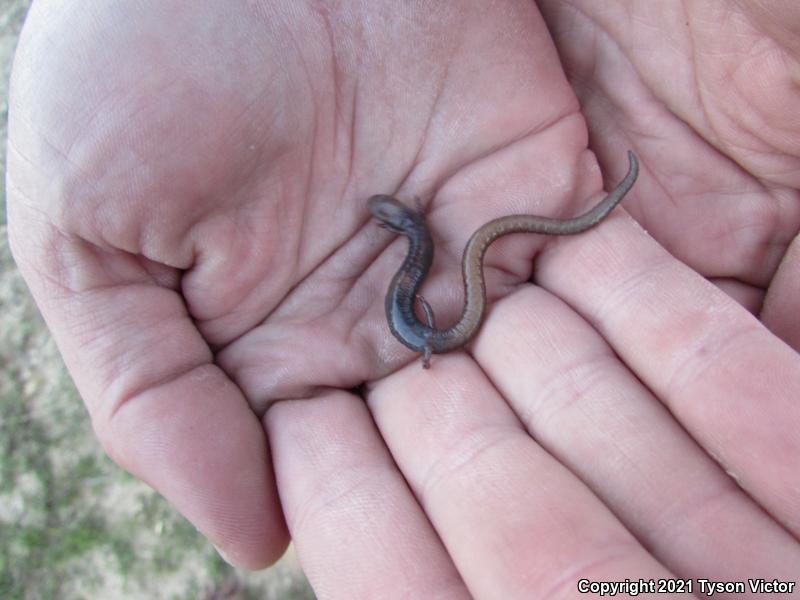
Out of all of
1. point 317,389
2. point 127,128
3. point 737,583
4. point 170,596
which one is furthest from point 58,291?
point 737,583

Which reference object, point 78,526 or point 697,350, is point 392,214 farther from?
point 78,526

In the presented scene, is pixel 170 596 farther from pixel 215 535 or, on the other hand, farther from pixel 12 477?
pixel 215 535

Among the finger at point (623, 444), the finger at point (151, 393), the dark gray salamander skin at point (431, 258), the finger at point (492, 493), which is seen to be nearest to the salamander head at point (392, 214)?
the dark gray salamander skin at point (431, 258)

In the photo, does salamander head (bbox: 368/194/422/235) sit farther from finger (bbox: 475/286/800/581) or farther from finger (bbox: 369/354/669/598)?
finger (bbox: 369/354/669/598)

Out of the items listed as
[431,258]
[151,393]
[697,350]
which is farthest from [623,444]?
[151,393]

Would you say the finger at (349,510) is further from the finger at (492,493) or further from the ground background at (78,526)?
the ground background at (78,526)
